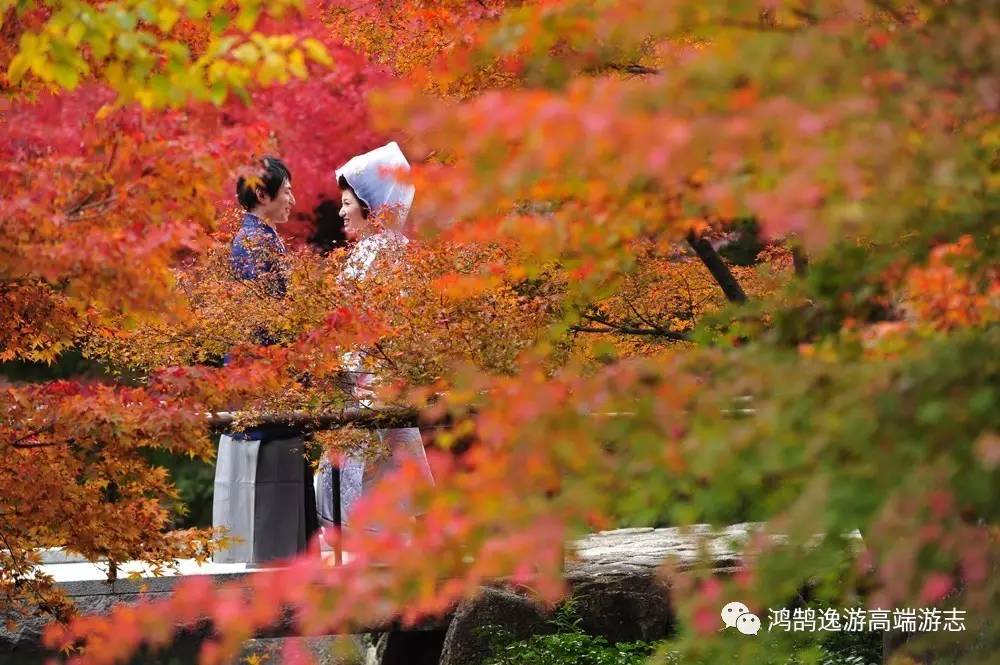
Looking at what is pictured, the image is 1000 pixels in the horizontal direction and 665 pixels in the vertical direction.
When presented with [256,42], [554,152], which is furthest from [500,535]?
[256,42]

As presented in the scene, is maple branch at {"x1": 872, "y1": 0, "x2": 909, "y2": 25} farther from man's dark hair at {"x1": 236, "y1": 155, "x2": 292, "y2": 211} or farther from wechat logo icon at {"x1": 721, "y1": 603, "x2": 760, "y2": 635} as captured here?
man's dark hair at {"x1": 236, "y1": 155, "x2": 292, "y2": 211}

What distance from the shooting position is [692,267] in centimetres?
775

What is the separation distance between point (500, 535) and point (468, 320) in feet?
12.1

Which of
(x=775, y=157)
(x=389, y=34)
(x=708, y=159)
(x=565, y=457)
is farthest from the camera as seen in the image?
(x=389, y=34)

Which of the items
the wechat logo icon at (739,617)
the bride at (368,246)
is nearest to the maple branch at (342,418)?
the bride at (368,246)

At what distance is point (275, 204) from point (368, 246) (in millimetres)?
839

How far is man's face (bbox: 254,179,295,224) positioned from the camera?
776 cm

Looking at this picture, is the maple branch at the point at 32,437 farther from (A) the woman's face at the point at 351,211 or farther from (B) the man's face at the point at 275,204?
(A) the woman's face at the point at 351,211

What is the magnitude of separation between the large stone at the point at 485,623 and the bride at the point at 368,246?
99 centimetres

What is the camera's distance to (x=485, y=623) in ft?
27.9

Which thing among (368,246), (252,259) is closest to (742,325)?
(368,246)

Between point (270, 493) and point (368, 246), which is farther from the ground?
point (368, 246)

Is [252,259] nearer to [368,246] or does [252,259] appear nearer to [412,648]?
[368,246]

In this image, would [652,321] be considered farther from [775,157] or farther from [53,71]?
[775,157]
